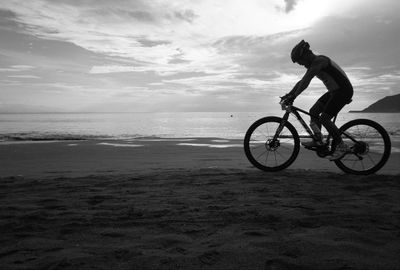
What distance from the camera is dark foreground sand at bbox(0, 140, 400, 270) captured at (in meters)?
2.33

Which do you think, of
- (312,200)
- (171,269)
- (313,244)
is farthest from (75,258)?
(312,200)

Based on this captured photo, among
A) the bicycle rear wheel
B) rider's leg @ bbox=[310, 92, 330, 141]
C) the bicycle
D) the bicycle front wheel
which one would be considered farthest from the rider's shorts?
the bicycle front wheel

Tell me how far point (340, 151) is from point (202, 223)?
4.08 meters

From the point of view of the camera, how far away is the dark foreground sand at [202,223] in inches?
91.6

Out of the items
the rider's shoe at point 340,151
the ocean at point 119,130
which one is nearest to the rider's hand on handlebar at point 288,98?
the rider's shoe at point 340,151

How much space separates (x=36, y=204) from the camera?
13.0 feet

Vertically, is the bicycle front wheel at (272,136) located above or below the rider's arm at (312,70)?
below

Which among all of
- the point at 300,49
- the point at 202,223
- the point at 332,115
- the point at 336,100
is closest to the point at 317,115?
the point at 332,115

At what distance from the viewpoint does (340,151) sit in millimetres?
6195

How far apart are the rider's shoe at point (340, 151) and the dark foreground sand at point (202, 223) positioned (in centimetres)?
69

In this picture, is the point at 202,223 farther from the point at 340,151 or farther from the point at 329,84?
the point at 329,84

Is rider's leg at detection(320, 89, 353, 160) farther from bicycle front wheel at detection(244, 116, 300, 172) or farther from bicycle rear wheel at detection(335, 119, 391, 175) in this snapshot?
bicycle front wheel at detection(244, 116, 300, 172)

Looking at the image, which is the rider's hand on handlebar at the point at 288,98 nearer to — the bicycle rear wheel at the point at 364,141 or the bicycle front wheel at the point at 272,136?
the bicycle front wheel at the point at 272,136

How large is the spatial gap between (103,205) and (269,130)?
14.1 ft
